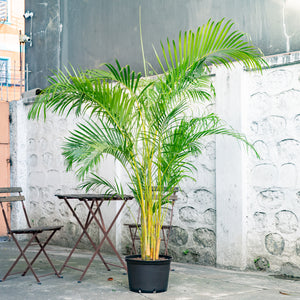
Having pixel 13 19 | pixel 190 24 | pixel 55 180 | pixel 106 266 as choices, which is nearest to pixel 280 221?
pixel 106 266

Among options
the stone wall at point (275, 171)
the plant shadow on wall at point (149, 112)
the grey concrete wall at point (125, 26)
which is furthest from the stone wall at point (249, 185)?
the plant shadow on wall at point (149, 112)

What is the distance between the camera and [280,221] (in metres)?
5.51

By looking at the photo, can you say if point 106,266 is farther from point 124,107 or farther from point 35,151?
point 35,151

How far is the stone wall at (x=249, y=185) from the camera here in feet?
17.9

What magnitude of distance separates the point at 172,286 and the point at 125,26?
12.9 feet

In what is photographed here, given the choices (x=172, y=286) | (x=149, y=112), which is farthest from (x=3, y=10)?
(x=172, y=286)

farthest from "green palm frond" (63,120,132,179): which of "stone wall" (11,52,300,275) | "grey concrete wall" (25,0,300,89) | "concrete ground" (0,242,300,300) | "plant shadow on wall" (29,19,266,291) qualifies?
"grey concrete wall" (25,0,300,89)

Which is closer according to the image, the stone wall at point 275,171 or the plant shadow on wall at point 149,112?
the plant shadow on wall at point 149,112

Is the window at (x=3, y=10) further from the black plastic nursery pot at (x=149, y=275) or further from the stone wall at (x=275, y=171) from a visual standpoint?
the black plastic nursery pot at (x=149, y=275)

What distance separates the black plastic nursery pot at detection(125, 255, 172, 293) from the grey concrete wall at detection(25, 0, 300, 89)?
8.94 feet

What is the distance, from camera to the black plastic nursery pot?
4.62m

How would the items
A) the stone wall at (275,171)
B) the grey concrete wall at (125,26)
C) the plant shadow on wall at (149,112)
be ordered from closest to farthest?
the plant shadow on wall at (149,112), the stone wall at (275,171), the grey concrete wall at (125,26)

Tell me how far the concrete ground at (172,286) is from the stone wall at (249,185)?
26 centimetres

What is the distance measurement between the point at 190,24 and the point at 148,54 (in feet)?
2.56
